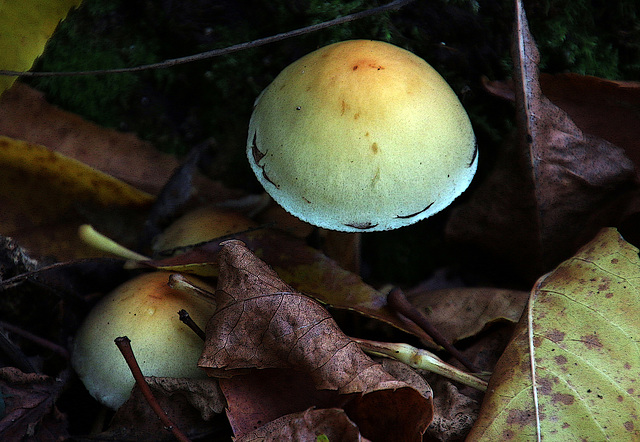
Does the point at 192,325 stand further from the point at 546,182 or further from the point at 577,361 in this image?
the point at 546,182

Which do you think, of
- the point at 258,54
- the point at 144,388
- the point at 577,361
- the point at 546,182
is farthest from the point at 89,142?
the point at 577,361

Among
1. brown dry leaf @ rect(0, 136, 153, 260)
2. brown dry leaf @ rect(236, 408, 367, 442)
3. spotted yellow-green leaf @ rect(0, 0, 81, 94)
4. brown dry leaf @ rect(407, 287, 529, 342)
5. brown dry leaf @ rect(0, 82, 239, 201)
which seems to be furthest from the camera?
brown dry leaf @ rect(0, 82, 239, 201)

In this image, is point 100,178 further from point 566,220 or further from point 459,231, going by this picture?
point 566,220

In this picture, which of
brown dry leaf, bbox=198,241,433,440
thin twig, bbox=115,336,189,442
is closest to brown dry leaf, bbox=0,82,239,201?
brown dry leaf, bbox=198,241,433,440

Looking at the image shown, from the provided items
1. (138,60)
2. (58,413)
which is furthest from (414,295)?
(138,60)

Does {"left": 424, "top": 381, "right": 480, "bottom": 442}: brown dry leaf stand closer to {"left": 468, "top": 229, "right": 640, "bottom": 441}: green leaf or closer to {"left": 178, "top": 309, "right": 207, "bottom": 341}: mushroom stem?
{"left": 468, "top": 229, "right": 640, "bottom": 441}: green leaf

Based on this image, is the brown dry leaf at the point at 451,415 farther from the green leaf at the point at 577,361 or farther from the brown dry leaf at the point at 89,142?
the brown dry leaf at the point at 89,142
